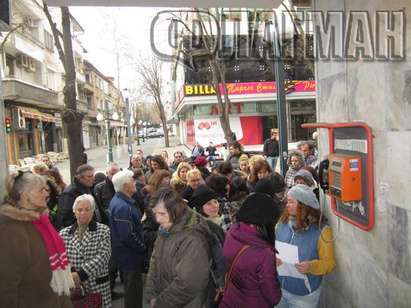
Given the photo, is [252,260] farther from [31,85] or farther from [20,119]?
[20,119]

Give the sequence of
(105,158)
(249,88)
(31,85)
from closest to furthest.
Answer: (31,85) → (249,88) → (105,158)

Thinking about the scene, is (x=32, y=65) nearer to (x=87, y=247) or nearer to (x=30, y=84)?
(x=30, y=84)

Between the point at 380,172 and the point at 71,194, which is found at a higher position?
the point at 380,172

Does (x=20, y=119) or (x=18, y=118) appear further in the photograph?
(x=20, y=119)

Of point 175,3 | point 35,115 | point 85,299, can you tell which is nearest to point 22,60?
point 35,115

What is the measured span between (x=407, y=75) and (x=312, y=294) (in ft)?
6.41

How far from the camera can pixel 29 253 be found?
2572mm

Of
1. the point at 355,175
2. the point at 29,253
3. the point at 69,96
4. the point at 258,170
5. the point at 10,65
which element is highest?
the point at 10,65

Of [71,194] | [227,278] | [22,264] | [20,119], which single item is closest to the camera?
[22,264]

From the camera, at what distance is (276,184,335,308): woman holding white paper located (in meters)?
3.36

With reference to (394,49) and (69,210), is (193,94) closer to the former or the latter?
(69,210)

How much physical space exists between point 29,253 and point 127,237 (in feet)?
5.76

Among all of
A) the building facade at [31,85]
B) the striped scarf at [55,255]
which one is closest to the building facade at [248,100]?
the building facade at [31,85]

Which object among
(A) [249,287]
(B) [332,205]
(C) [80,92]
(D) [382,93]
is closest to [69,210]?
(A) [249,287]
